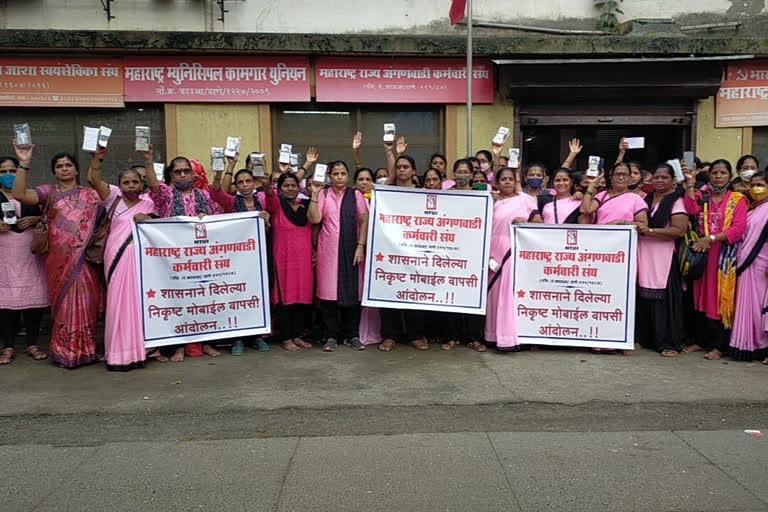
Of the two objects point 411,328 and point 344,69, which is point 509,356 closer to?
point 411,328

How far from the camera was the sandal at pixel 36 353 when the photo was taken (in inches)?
239

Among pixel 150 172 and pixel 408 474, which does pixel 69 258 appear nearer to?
pixel 150 172

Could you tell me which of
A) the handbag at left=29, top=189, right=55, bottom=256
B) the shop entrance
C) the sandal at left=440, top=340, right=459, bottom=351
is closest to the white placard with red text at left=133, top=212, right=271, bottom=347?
the handbag at left=29, top=189, right=55, bottom=256

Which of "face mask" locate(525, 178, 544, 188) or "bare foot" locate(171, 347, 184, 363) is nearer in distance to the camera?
"bare foot" locate(171, 347, 184, 363)

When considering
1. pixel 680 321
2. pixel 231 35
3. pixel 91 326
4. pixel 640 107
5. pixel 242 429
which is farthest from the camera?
pixel 640 107

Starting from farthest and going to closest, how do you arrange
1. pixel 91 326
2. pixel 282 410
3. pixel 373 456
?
pixel 91 326
pixel 282 410
pixel 373 456

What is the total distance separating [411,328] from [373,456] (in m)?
2.68

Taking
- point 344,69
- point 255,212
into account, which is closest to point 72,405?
point 255,212

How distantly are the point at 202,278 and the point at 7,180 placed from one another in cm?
188

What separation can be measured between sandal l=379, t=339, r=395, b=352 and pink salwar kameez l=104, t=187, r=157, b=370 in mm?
2131

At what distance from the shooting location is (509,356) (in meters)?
5.98

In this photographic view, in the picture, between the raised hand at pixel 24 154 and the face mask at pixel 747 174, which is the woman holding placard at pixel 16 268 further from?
the face mask at pixel 747 174

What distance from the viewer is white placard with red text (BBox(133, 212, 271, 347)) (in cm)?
571

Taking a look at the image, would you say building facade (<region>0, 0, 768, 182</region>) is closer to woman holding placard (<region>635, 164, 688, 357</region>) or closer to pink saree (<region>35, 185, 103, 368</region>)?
woman holding placard (<region>635, 164, 688, 357</region>)
